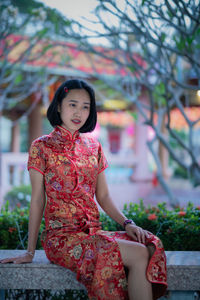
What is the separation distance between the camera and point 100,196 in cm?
205

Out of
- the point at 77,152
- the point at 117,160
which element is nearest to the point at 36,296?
the point at 77,152

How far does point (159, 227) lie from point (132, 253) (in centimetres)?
88

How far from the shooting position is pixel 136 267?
157 centimetres

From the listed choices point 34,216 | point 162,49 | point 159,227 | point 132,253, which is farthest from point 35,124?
point 132,253

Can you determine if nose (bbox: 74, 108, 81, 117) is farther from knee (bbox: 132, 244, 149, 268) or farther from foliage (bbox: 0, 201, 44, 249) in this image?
foliage (bbox: 0, 201, 44, 249)

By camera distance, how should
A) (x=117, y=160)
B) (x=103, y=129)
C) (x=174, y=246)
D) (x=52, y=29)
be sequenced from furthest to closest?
(x=103, y=129) < (x=117, y=160) < (x=52, y=29) < (x=174, y=246)

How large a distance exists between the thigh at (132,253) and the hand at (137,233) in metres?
0.06

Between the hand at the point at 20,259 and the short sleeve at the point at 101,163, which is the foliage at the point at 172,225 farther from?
the hand at the point at 20,259

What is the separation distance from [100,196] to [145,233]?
1.37 ft

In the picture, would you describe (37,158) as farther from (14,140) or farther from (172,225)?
(14,140)

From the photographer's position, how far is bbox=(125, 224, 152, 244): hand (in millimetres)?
1705

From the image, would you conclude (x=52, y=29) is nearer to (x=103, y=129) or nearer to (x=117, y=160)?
(x=117, y=160)

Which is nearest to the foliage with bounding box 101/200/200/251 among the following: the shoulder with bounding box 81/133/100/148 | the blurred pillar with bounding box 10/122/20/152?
the shoulder with bounding box 81/133/100/148

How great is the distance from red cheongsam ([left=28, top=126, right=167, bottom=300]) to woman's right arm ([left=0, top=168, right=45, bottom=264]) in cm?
3
